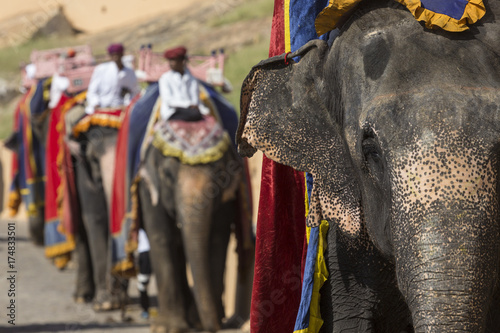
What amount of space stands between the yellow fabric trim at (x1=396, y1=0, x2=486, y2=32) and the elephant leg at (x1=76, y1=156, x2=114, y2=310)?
6.04 meters

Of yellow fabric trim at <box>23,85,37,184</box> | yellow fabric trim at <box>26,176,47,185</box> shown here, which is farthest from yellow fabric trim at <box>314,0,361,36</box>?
yellow fabric trim at <box>26,176,47,185</box>

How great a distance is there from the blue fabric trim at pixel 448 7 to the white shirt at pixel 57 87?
22.7 feet

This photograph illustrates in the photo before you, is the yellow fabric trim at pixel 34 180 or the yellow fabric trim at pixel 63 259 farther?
the yellow fabric trim at pixel 34 180

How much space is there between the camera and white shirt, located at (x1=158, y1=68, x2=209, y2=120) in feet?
22.0

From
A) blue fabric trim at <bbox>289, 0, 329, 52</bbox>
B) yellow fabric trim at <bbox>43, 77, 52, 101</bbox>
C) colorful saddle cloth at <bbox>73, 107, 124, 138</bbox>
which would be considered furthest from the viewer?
yellow fabric trim at <bbox>43, 77, 52, 101</bbox>

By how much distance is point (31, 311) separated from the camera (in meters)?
7.67

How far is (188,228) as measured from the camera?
651 centimetres

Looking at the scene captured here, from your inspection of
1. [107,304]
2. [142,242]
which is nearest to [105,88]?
[142,242]

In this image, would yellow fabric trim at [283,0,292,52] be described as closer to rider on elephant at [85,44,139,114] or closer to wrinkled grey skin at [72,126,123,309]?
wrinkled grey skin at [72,126,123,309]

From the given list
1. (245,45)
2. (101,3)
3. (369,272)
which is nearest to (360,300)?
(369,272)

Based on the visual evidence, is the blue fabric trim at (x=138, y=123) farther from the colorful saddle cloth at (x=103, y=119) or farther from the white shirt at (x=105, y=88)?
the white shirt at (x=105, y=88)

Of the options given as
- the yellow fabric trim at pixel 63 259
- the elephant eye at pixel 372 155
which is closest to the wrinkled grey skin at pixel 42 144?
the yellow fabric trim at pixel 63 259

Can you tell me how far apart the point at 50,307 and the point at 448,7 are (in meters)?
6.00

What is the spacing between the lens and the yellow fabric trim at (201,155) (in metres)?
6.55
